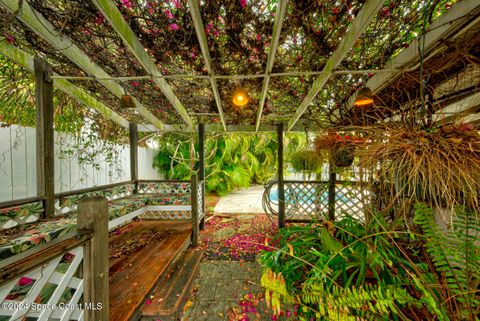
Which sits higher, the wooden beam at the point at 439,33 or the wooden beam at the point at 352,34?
the wooden beam at the point at 352,34

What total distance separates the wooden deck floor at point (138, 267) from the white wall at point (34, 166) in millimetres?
1187

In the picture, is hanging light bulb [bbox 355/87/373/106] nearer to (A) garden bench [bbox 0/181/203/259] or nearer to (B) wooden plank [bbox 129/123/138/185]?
(A) garden bench [bbox 0/181/203/259]

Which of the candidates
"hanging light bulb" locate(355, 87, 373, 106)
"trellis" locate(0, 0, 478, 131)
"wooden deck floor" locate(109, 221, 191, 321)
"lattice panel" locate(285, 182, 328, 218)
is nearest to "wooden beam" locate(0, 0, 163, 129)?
"trellis" locate(0, 0, 478, 131)

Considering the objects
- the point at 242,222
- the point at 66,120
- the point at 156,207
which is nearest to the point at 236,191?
the point at 242,222

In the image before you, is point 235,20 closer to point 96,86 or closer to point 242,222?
point 96,86

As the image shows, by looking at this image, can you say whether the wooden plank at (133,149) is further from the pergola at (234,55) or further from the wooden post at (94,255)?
the wooden post at (94,255)

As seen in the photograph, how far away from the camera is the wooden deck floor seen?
1.54 m

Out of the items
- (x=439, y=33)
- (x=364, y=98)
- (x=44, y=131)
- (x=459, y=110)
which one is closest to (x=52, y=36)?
(x=44, y=131)

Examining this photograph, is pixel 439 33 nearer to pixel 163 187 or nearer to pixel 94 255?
pixel 94 255

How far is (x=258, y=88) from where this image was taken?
2836 mm

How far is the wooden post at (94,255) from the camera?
974 mm

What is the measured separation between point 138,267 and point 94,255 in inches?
53.4

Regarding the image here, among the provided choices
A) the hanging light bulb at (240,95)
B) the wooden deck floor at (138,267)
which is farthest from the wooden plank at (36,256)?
the hanging light bulb at (240,95)

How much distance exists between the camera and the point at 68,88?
269cm
